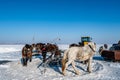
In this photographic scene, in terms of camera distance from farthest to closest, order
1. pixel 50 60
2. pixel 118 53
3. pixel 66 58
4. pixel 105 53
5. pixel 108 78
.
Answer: pixel 105 53, pixel 118 53, pixel 50 60, pixel 66 58, pixel 108 78

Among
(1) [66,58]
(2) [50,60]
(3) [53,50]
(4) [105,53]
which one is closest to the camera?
(1) [66,58]

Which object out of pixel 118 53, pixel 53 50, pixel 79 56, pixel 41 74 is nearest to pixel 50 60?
pixel 53 50

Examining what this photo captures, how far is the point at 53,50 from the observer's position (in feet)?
58.6

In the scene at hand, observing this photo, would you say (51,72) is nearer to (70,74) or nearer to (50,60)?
(70,74)

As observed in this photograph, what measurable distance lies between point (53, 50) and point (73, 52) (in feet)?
19.9

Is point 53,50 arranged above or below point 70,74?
above

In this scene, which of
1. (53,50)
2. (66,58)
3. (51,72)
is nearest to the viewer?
(66,58)

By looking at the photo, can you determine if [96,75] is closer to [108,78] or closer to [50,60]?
[108,78]

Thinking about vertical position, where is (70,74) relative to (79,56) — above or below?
below

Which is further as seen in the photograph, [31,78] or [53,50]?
[53,50]

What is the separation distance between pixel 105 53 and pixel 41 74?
11.2m

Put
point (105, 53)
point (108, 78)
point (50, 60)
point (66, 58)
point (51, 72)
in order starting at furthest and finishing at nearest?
point (105, 53) → point (50, 60) → point (51, 72) → point (66, 58) → point (108, 78)

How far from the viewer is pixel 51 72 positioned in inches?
516

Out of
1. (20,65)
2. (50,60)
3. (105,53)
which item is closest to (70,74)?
(50,60)
